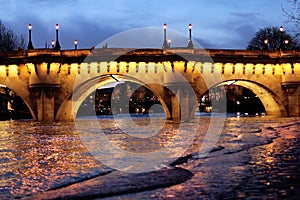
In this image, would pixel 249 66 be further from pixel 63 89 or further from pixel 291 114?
pixel 63 89

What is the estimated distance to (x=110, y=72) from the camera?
3884 cm

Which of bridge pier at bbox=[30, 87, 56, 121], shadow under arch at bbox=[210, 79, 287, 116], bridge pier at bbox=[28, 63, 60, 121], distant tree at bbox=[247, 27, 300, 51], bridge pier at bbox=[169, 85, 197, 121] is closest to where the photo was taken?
bridge pier at bbox=[28, 63, 60, 121]

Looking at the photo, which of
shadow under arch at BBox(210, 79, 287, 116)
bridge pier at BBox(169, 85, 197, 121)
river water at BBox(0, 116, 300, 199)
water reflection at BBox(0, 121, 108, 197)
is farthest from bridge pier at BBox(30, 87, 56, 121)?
river water at BBox(0, 116, 300, 199)

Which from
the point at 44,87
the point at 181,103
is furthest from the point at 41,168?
the point at 181,103

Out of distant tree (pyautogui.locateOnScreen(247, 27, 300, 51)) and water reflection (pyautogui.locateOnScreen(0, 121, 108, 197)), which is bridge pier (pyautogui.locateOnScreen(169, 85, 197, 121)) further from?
distant tree (pyautogui.locateOnScreen(247, 27, 300, 51))

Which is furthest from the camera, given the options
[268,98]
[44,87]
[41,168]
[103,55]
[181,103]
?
[268,98]

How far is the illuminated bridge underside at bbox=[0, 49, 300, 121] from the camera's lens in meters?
37.4

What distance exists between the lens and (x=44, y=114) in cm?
3741

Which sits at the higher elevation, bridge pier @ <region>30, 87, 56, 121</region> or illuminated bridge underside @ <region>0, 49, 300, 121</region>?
illuminated bridge underside @ <region>0, 49, 300, 121</region>

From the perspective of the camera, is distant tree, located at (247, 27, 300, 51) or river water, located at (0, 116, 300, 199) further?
distant tree, located at (247, 27, 300, 51)

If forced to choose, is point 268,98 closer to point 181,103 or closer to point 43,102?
point 181,103

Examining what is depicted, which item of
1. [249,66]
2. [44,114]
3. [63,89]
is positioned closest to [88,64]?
[63,89]

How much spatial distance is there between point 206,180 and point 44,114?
32.1 metres

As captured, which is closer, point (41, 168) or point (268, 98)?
point (41, 168)
